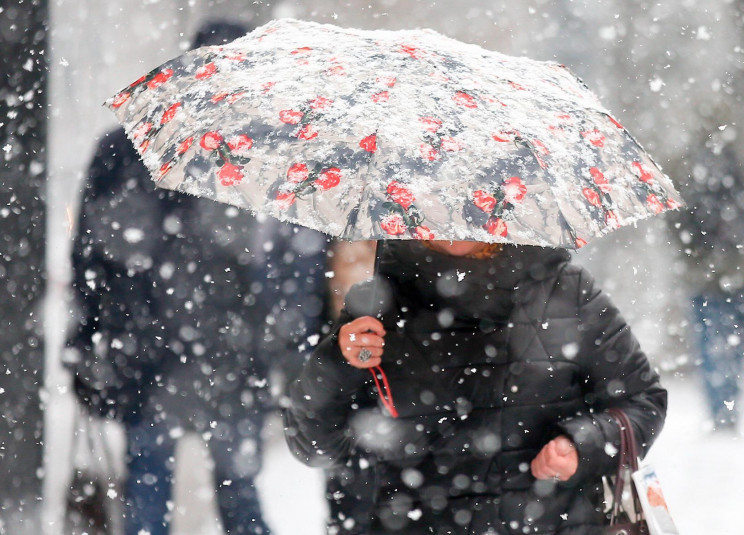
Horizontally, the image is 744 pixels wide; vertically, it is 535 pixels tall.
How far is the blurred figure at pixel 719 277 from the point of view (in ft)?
17.8

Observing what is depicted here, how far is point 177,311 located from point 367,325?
129 cm

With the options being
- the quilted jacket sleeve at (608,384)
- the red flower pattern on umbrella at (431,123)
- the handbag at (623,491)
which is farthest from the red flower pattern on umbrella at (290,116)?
the handbag at (623,491)

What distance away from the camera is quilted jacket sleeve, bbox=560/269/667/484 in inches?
89.2

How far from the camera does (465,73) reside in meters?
2.05

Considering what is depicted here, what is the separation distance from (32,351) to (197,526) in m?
1.81

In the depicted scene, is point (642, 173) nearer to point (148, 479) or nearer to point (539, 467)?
point (539, 467)

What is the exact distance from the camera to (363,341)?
2.02m

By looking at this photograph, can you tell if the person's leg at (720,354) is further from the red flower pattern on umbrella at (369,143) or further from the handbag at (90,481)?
the red flower pattern on umbrella at (369,143)

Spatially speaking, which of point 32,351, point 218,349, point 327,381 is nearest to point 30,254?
point 32,351

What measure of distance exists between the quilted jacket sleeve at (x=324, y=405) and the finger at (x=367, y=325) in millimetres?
76

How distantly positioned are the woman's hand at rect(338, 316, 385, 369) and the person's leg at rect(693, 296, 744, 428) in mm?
3963

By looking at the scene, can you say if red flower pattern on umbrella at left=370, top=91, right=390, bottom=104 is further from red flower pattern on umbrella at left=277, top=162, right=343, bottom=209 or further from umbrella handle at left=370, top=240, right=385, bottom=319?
umbrella handle at left=370, top=240, right=385, bottom=319

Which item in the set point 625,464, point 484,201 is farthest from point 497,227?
point 625,464

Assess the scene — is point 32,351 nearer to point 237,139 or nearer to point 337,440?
point 337,440
